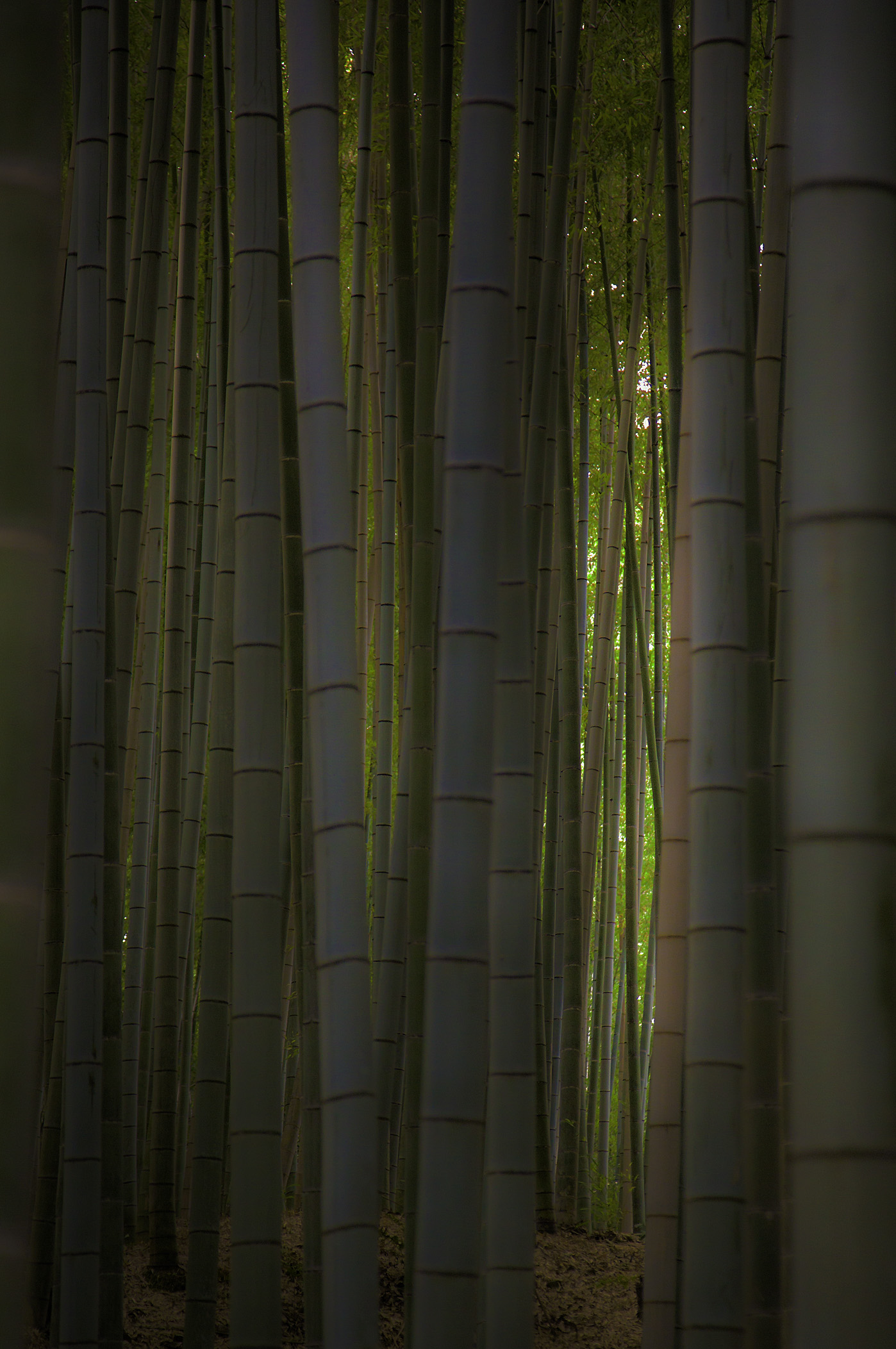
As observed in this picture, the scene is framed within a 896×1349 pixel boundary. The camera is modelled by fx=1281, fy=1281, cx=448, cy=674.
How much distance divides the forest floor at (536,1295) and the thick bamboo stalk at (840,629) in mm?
2345

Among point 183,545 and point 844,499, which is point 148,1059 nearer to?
point 183,545

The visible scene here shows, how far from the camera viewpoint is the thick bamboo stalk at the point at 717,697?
1271 millimetres

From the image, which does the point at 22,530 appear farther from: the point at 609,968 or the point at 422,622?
the point at 609,968

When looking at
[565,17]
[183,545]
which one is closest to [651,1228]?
[183,545]

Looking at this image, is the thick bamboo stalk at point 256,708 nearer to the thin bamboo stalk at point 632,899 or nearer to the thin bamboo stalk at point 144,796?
the thin bamboo stalk at point 144,796

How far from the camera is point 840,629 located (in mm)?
785

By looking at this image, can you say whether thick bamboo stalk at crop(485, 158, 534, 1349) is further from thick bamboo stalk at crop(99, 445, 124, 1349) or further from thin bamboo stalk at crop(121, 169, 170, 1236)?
thin bamboo stalk at crop(121, 169, 170, 1236)

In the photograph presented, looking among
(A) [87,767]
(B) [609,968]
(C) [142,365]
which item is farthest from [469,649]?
(B) [609,968]

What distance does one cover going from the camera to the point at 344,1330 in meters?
1.14

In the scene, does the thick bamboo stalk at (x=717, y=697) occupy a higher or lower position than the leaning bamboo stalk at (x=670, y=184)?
lower

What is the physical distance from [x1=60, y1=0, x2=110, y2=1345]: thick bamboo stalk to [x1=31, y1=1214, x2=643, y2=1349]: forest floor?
1.19m

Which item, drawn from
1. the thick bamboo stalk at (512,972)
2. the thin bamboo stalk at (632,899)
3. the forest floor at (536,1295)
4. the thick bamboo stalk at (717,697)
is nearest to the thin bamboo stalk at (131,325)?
the thick bamboo stalk at (512,972)

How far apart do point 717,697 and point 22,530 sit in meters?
0.77

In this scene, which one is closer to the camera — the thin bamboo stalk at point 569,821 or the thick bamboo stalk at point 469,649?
the thick bamboo stalk at point 469,649
